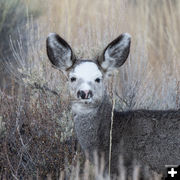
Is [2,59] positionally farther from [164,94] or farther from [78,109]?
[78,109]

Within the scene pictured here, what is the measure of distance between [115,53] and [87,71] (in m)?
0.44

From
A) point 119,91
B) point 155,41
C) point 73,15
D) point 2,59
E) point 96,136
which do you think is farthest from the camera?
point 155,41

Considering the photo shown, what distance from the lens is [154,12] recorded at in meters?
12.3

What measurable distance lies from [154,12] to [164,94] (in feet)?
19.4

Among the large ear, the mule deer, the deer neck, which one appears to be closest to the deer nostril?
the mule deer

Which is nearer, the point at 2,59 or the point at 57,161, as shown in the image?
the point at 57,161

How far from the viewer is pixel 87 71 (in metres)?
4.55

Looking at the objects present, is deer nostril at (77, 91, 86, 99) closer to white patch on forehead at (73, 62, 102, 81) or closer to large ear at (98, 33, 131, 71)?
white patch on forehead at (73, 62, 102, 81)

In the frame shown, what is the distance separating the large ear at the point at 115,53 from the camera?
4770 mm

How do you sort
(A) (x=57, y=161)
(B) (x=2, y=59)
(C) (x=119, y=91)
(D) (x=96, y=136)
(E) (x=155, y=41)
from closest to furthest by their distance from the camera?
(D) (x=96, y=136) → (A) (x=57, y=161) → (C) (x=119, y=91) → (B) (x=2, y=59) → (E) (x=155, y=41)

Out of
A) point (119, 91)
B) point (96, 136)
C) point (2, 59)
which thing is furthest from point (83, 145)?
point (2, 59)

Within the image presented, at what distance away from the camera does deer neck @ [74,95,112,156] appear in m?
4.58

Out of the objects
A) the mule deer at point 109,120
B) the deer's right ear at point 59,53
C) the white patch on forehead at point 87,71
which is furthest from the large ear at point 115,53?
the deer's right ear at point 59,53

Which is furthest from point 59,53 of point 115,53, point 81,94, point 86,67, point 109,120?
point 109,120
